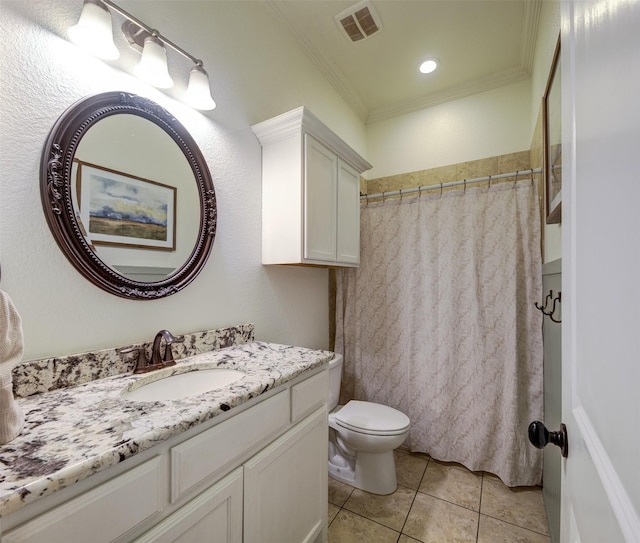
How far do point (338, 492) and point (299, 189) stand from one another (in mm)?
1758

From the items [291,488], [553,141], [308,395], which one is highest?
[553,141]

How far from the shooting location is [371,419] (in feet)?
5.69

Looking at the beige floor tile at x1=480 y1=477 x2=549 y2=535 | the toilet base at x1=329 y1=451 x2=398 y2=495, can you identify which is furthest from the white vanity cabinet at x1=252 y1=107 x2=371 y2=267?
the beige floor tile at x1=480 y1=477 x2=549 y2=535

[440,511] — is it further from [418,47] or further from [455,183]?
[418,47]

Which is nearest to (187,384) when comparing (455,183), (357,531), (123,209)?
(123,209)

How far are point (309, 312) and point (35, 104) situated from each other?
1.64 m

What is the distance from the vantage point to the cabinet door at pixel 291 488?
0.92 meters

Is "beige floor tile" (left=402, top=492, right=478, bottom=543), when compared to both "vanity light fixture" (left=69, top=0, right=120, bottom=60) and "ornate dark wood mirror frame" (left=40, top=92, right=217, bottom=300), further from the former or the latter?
"vanity light fixture" (left=69, top=0, right=120, bottom=60)

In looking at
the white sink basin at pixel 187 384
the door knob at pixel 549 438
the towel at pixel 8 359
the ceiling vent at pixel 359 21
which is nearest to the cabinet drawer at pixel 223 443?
the white sink basin at pixel 187 384

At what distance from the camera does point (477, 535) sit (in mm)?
1420

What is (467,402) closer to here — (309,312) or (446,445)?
(446,445)

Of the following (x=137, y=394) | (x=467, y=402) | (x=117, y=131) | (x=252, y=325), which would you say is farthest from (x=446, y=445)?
(x=117, y=131)

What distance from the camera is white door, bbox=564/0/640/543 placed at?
0.32 meters

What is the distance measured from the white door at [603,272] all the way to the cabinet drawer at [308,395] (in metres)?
0.78
